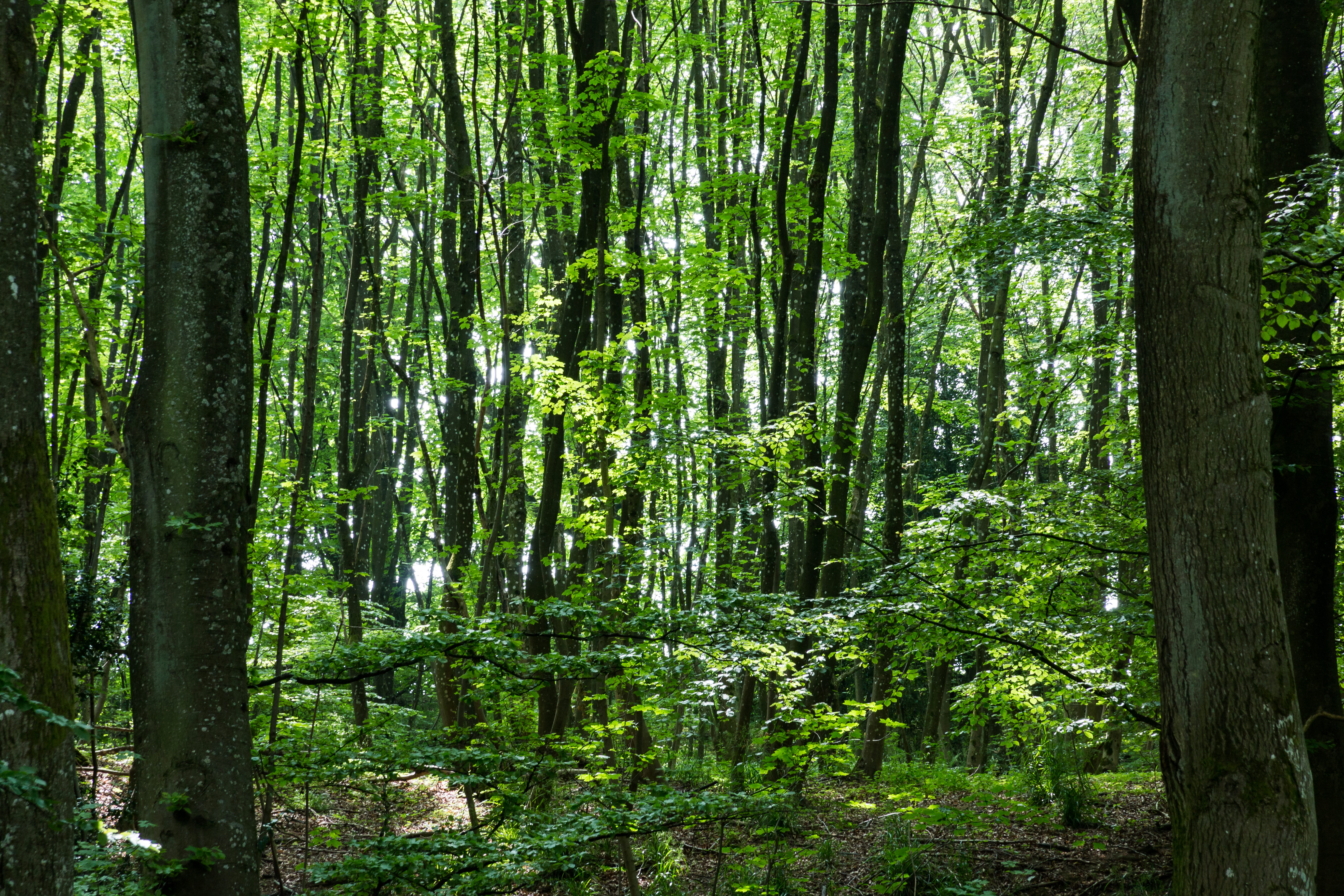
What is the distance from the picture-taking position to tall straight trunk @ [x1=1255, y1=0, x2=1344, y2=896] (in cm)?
465

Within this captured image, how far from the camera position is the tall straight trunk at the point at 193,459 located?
3637 mm

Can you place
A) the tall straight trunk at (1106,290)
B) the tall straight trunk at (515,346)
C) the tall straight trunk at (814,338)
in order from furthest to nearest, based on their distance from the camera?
1. the tall straight trunk at (1106,290)
2. the tall straight trunk at (814,338)
3. the tall straight trunk at (515,346)

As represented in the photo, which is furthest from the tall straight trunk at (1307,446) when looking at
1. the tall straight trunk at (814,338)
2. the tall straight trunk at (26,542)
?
the tall straight trunk at (26,542)

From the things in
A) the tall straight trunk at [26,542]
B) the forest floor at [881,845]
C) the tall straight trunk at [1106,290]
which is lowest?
the forest floor at [881,845]

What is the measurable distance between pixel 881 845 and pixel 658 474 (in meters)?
4.06

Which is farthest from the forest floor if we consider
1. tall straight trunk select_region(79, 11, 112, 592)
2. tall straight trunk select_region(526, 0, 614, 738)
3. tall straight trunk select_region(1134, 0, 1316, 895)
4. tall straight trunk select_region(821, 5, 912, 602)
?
tall straight trunk select_region(79, 11, 112, 592)

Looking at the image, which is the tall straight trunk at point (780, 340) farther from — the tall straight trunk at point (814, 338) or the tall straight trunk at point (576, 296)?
the tall straight trunk at point (576, 296)

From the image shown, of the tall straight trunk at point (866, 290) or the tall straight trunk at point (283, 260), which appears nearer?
the tall straight trunk at point (283, 260)

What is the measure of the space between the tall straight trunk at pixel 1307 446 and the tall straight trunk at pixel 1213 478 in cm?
152

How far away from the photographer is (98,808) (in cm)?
684

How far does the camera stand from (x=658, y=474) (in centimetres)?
885

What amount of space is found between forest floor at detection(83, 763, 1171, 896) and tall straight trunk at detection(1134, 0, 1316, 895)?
2.41 meters

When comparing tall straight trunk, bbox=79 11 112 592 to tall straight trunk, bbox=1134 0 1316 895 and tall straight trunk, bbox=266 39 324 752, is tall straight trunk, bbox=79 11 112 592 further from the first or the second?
tall straight trunk, bbox=1134 0 1316 895

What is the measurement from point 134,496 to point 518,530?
8.49 m
